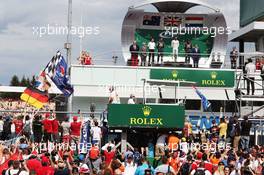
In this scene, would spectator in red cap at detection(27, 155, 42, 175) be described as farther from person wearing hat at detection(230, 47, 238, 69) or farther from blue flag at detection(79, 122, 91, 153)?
person wearing hat at detection(230, 47, 238, 69)

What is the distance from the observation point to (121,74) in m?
34.9

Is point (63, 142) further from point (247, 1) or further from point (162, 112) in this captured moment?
point (247, 1)

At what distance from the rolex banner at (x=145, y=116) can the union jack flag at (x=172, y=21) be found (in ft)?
62.0

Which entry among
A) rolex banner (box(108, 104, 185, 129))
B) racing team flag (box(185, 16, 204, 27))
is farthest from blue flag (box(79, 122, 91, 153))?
racing team flag (box(185, 16, 204, 27))

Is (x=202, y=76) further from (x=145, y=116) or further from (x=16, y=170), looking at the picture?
(x=16, y=170)

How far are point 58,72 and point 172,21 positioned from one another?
16464 millimetres

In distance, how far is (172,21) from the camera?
1682 inches

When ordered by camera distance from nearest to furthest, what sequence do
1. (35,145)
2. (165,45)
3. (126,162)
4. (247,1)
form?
(126,162)
(35,145)
(165,45)
(247,1)

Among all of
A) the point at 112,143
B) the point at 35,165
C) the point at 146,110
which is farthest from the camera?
the point at 146,110

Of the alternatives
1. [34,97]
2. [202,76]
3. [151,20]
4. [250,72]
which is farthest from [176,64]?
[34,97]

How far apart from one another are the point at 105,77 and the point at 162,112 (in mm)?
10949

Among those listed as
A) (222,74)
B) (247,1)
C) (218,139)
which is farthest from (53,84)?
(247,1)

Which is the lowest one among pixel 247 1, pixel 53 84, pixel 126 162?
pixel 126 162

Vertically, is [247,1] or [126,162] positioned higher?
[247,1]
